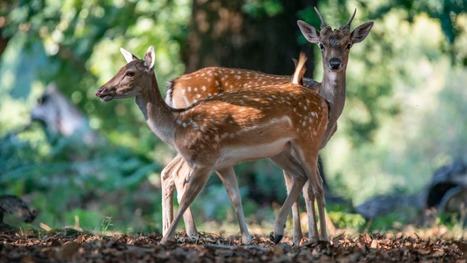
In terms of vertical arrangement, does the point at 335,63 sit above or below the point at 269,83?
above

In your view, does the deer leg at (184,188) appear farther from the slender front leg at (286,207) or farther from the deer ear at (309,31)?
the deer ear at (309,31)

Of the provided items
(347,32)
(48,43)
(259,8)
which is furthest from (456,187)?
(48,43)

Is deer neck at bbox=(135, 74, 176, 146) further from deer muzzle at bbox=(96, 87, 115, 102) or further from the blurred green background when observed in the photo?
the blurred green background

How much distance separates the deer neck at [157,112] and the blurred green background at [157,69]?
232 cm

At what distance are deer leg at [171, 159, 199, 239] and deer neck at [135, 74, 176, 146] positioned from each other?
94 centimetres

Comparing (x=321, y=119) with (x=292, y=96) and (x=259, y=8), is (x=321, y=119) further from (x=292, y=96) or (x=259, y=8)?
(x=259, y=8)

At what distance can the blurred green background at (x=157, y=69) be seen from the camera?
1368 centimetres

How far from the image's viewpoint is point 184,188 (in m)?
8.91

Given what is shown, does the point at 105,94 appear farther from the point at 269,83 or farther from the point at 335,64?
the point at 335,64

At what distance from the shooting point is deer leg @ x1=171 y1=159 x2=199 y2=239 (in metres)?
8.74

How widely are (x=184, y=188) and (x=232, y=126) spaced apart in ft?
4.58

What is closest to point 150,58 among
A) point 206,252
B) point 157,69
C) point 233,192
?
point 233,192

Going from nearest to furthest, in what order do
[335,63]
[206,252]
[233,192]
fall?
[206,252] → [233,192] → [335,63]

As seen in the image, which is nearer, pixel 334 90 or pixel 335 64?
pixel 335 64
